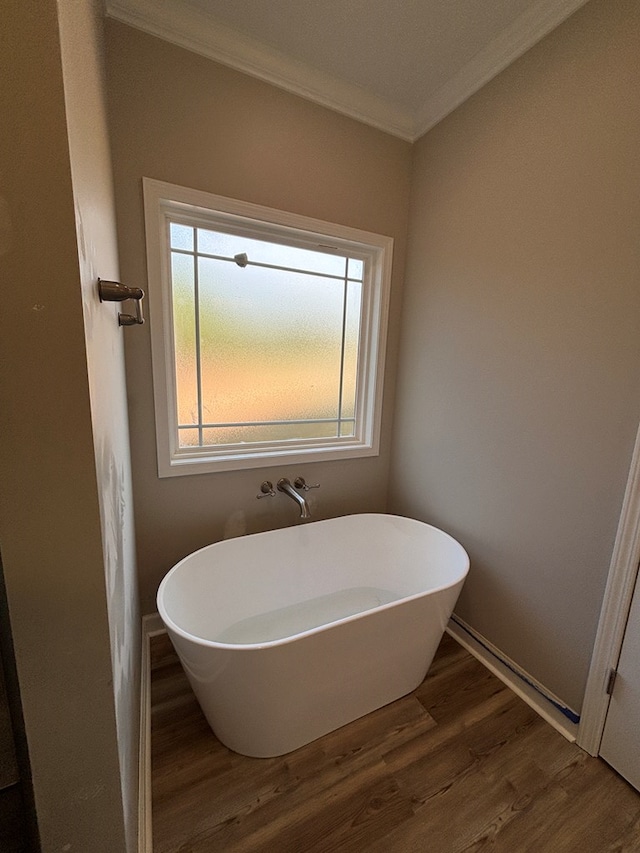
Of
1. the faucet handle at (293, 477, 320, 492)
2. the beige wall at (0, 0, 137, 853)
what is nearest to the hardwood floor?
the beige wall at (0, 0, 137, 853)

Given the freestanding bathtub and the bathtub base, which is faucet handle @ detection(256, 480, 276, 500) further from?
the bathtub base

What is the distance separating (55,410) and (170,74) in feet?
5.23

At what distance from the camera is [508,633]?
149cm

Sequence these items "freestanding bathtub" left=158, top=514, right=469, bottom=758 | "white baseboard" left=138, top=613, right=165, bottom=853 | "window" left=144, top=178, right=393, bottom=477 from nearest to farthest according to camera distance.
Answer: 1. "white baseboard" left=138, top=613, right=165, bottom=853
2. "freestanding bathtub" left=158, top=514, right=469, bottom=758
3. "window" left=144, top=178, right=393, bottom=477

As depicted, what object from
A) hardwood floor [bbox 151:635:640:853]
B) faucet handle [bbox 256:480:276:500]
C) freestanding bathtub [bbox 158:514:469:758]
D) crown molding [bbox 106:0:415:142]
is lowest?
hardwood floor [bbox 151:635:640:853]

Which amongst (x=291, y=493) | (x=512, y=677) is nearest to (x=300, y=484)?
(x=291, y=493)

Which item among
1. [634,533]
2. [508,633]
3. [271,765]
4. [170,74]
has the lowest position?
[271,765]

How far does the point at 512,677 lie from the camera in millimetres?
1479

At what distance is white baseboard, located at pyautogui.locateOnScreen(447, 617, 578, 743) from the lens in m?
1.29

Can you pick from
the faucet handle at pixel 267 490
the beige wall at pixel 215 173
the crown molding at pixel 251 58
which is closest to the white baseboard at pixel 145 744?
the beige wall at pixel 215 173

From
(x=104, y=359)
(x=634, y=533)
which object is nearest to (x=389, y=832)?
(x=634, y=533)

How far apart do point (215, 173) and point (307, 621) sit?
6.94ft

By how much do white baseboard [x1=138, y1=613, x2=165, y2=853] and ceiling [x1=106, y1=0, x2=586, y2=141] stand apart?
99.7 inches

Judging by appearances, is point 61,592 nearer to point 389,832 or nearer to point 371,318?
point 389,832
